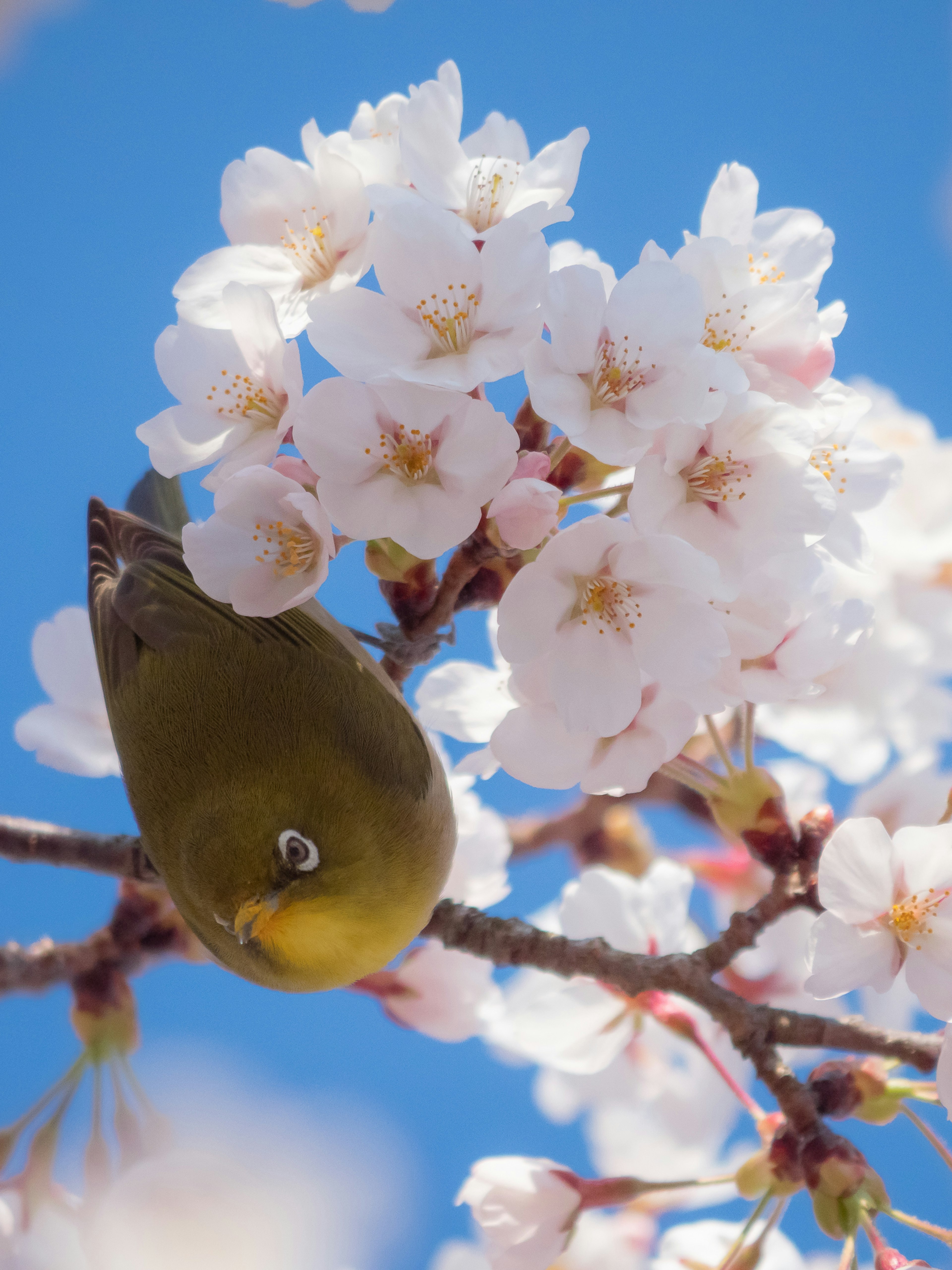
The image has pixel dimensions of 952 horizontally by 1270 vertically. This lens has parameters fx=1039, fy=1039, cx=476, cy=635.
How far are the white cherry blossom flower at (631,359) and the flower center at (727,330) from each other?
0.28 feet

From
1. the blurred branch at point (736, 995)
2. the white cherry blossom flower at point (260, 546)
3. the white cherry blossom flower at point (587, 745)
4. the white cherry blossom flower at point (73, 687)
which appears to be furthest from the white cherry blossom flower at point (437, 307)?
the white cherry blossom flower at point (73, 687)

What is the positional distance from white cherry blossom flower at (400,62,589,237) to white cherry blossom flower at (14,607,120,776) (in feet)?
2.38

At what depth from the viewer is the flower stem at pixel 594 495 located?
0.81 metres

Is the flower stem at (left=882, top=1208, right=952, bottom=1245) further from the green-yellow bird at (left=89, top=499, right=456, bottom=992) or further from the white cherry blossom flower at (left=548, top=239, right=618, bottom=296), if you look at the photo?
the white cherry blossom flower at (left=548, top=239, right=618, bottom=296)

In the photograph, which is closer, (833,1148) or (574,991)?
(833,1148)

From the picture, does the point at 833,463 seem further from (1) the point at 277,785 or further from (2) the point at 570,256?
(1) the point at 277,785

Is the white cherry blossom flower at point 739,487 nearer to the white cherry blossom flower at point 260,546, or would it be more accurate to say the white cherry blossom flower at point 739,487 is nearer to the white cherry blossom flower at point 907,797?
the white cherry blossom flower at point 260,546

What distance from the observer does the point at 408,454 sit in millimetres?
724

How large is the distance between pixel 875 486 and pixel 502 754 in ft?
1.33

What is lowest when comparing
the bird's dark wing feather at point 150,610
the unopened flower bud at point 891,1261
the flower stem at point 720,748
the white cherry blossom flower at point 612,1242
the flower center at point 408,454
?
the unopened flower bud at point 891,1261

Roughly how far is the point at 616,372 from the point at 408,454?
15 centimetres

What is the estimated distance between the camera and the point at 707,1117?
57.2 inches

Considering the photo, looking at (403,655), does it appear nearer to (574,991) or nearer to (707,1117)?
(574,991)

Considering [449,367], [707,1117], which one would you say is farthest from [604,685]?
[707,1117]
